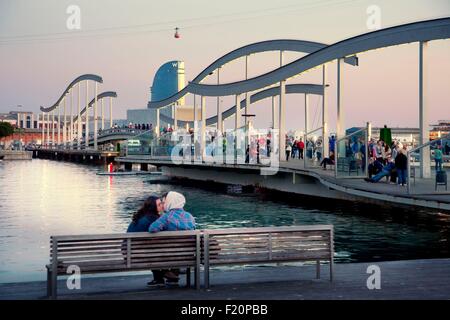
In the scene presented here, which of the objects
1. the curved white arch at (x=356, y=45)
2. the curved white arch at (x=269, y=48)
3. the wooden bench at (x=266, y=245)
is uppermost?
the curved white arch at (x=269, y=48)

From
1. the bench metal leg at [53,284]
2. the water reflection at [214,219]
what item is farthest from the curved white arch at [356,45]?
the bench metal leg at [53,284]

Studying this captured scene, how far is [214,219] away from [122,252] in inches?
767

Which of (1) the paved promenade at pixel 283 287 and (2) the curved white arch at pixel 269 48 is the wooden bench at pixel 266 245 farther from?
(2) the curved white arch at pixel 269 48

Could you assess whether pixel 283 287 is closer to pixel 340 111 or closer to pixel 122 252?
pixel 122 252

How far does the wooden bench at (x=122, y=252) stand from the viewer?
31.6ft

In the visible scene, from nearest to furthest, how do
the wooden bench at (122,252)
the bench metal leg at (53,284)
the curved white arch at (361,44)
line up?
1. the bench metal leg at (53,284)
2. the wooden bench at (122,252)
3. the curved white arch at (361,44)

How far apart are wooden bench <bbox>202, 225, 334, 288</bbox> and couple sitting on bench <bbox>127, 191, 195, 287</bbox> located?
503 millimetres

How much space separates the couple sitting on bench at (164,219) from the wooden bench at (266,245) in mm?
503

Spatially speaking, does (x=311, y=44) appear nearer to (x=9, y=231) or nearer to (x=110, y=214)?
(x=110, y=214)

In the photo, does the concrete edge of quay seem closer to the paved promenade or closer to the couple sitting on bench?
the paved promenade

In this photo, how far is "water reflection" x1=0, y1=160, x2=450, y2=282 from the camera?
1989 centimetres

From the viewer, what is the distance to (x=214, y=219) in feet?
Answer: 96.3

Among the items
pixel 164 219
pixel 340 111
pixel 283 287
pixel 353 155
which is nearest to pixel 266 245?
pixel 283 287

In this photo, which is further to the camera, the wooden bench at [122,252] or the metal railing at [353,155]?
the metal railing at [353,155]
